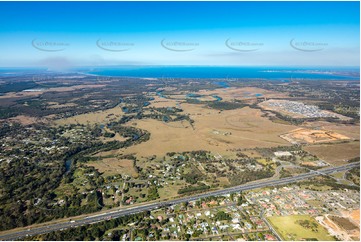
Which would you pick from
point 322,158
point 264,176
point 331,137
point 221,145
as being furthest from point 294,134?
point 264,176

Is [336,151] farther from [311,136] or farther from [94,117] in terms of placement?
[94,117]

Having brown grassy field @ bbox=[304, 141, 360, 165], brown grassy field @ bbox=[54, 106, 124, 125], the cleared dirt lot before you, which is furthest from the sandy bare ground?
brown grassy field @ bbox=[54, 106, 124, 125]

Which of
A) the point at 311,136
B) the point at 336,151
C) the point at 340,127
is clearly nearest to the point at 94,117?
the point at 311,136

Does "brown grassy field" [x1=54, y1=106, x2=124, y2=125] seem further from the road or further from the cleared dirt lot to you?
the cleared dirt lot

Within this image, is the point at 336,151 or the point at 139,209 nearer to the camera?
the point at 139,209

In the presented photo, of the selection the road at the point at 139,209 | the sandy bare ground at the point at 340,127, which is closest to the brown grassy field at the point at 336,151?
the road at the point at 139,209

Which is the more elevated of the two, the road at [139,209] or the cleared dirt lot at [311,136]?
the cleared dirt lot at [311,136]

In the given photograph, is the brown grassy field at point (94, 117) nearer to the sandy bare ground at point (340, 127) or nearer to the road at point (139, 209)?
the road at point (139, 209)

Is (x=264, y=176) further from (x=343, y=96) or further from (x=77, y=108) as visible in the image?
(x=343, y=96)
